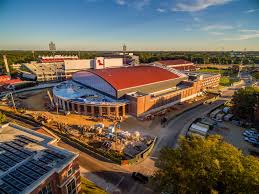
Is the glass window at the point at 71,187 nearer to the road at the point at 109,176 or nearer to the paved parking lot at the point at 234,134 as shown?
the road at the point at 109,176


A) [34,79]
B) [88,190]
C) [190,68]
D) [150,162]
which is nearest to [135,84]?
[150,162]

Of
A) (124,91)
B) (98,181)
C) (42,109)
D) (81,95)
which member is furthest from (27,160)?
(42,109)

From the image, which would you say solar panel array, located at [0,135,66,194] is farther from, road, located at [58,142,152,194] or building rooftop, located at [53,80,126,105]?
building rooftop, located at [53,80,126,105]

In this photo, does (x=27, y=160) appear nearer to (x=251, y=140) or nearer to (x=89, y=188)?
(x=89, y=188)

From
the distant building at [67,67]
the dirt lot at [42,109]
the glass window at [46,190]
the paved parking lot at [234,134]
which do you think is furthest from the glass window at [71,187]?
the distant building at [67,67]

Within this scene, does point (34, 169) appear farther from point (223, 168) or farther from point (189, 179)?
point (223, 168)

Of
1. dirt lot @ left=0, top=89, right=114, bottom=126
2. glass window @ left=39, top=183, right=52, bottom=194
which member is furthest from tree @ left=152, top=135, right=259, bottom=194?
dirt lot @ left=0, top=89, right=114, bottom=126
